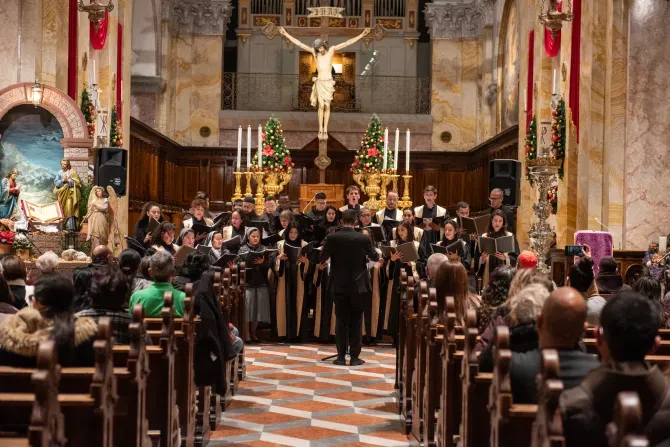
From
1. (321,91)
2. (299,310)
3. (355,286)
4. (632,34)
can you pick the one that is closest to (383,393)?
(355,286)

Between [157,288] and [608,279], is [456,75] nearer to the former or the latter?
[608,279]

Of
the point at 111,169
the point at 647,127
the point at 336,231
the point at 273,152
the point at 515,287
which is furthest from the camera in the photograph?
the point at 273,152

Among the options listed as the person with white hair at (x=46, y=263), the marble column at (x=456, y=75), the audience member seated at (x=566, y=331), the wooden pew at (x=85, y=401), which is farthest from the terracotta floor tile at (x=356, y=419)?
the marble column at (x=456, y=75)

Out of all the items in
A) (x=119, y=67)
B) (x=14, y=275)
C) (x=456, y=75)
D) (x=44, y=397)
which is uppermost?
(x=456, y=75)

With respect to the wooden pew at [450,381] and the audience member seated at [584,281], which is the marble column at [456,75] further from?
the wooden pew at [450,381]

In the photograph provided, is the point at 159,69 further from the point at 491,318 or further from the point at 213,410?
the point at 491,318

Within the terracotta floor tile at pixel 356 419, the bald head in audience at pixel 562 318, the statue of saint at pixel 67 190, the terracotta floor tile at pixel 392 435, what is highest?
the statue of saint at pixel 67 190

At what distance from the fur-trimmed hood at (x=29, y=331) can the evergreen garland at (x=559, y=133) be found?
37.6ft

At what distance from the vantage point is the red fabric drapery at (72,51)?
14.4 m

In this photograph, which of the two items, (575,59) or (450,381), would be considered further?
(575,59)

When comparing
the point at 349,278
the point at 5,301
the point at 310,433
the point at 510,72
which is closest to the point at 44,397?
the point at 5,301

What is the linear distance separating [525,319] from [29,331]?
2119 millimetres

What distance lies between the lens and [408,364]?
7.76 m

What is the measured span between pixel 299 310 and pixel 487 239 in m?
2.64
